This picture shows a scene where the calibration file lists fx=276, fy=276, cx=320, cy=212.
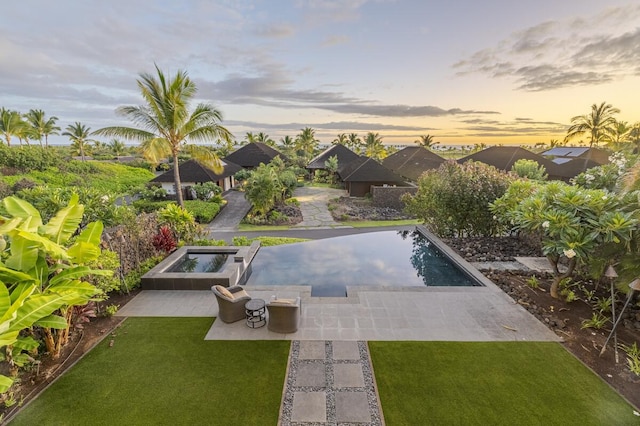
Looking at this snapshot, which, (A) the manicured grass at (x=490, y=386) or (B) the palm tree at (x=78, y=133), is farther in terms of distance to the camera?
(B) the palm tree at (x=78, y=133)

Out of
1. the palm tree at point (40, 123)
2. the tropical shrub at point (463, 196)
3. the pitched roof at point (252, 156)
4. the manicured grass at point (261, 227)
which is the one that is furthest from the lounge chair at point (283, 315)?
the palm tree at point (40, 123)

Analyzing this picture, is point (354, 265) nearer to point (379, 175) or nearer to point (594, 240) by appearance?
point (594, 240)

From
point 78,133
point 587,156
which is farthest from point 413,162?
point 78,133

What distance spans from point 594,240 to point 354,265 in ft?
22.8

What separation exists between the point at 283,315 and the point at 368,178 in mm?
22434

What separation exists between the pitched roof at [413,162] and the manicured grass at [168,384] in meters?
27.3

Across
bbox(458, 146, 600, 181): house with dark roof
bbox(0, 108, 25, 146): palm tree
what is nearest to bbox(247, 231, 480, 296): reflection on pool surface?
bbox(458, 146, 600, 181): house with dark roof

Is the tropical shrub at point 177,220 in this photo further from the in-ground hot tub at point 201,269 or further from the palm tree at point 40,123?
the palm tree at point 40,123

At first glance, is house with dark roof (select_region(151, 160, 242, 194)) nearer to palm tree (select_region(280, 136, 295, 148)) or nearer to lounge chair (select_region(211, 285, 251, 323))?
lounge chair (select_region(211, 285, 251, 323))

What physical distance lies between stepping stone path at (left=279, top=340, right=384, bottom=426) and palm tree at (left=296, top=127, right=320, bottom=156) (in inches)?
2117

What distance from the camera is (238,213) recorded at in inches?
869

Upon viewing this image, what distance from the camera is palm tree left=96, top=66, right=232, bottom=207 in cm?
1520

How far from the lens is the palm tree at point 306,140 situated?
193 feet

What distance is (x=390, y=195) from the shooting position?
80.4 feet
